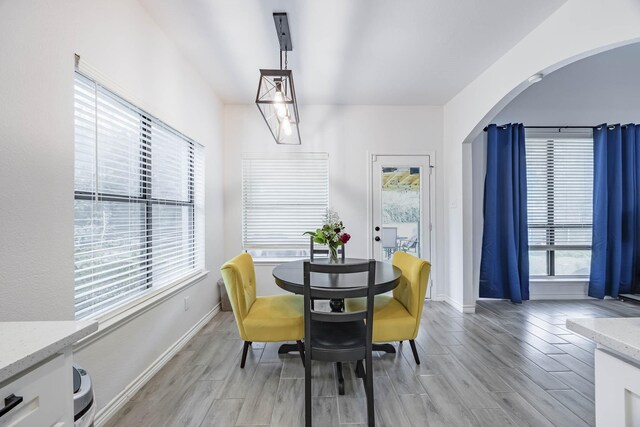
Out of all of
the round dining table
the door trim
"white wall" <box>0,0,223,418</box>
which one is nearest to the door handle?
"white wall" <box>0,0,223,418</box>

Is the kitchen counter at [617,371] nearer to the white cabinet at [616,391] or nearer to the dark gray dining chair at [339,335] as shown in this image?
the white cabinet at [616,391]

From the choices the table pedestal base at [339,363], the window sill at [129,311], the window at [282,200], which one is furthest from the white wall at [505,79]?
the window sill at [129,311]

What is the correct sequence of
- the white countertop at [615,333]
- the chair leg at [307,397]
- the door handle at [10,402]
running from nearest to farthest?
the door handle at [10,402] < the white countertop at [615,333] < the chair leg at [307,397]

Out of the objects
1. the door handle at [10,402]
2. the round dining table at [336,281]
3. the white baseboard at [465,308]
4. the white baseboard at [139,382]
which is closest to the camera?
the door handle at [10,402]

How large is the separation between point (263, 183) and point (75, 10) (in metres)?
2.56

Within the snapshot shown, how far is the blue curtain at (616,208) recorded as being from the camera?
12.1 ft

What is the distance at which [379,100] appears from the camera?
3.72 meters

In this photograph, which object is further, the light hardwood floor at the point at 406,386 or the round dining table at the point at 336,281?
the round dining table at the point at 336,281

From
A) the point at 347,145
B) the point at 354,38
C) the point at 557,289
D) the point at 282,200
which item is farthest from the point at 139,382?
the point at 557,289

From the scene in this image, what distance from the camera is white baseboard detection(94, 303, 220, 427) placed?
1.64 m

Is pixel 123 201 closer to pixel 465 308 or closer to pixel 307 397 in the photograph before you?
pixel 307 397

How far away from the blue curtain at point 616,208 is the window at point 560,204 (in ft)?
0.51

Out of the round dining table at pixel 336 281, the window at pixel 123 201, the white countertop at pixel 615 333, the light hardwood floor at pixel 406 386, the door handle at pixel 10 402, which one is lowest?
the light hardwood floor at pixel 406 386

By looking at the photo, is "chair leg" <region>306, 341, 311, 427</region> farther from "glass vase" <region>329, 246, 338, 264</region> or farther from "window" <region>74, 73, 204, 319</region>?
"window" <region>74, 73, 204, 319</region>
